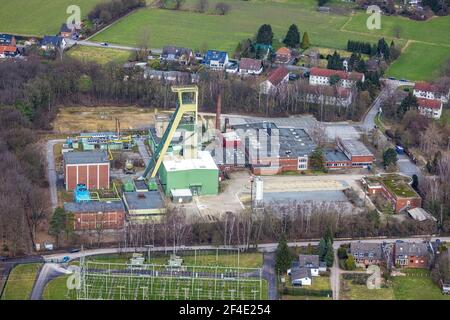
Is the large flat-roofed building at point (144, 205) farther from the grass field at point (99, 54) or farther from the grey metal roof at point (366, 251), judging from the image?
the grass field at point (99, 54)

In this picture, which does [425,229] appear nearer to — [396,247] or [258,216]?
[396,247]

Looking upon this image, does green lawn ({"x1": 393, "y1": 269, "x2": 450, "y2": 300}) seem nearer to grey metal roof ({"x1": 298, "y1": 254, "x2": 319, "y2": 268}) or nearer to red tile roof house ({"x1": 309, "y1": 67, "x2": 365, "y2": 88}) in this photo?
grey metal roof ({"x1": 298, "y1": 254, "x2": 319, "y2": 268})

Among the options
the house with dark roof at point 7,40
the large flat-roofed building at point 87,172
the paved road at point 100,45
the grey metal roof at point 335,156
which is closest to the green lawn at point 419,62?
the paved road at point 100,45

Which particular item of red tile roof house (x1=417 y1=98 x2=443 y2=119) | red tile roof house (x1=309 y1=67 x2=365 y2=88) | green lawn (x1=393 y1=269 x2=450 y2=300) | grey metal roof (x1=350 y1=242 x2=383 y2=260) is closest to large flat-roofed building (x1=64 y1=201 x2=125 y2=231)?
grey metal roof (x1=350 y1=242 x2=383 y2=260)

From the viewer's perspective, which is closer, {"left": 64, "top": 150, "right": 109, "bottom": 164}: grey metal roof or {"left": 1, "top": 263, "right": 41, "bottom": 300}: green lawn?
{"left": 1, "top": 263, "right": 41, "bottom": 300}: green lawn

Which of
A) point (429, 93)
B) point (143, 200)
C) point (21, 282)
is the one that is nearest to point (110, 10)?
point (429, 93)
